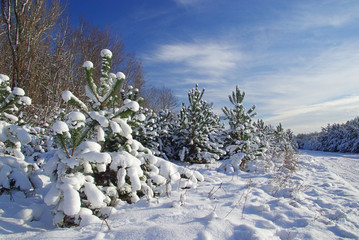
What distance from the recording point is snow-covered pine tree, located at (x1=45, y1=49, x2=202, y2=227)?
195cm

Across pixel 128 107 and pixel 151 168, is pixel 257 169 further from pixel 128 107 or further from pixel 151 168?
pixel 128 107

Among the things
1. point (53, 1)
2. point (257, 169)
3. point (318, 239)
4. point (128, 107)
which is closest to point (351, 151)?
point (257, 169)

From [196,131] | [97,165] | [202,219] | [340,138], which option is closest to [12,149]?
[97,165]

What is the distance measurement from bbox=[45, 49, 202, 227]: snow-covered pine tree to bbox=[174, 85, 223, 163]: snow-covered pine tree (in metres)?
4.14

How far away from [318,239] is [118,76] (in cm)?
294

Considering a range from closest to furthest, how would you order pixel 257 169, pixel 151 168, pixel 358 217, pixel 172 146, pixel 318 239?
pixel 318 239
pixel 358 217
pixel 151 168
pixel 257 169
pixel 172 146

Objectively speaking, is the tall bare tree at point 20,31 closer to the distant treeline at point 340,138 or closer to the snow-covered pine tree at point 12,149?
the snow-covered pine tree at point 12,149

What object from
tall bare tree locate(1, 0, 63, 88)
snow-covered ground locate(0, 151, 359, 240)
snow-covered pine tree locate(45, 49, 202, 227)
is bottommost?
snow-covered ground locate(0, 151, 359, 240)

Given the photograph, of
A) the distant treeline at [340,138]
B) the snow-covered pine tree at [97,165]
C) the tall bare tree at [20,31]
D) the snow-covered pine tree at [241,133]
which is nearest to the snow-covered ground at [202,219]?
the snow-covered pine tree at [97,165]

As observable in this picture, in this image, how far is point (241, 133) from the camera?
23.2ft

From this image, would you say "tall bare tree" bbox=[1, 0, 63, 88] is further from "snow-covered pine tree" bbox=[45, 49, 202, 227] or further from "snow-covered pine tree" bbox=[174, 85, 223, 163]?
"snow-covered pine tree" bbox=[174, 85, 223, 163]

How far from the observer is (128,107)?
2443 millimetres

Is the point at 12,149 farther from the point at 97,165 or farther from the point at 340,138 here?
the point at 340,138

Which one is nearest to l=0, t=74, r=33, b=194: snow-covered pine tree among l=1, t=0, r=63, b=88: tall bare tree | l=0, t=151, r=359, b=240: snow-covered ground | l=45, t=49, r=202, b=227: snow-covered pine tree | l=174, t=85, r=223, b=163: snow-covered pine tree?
l=0, t=151, r=359, b=240: snow-covered ground
